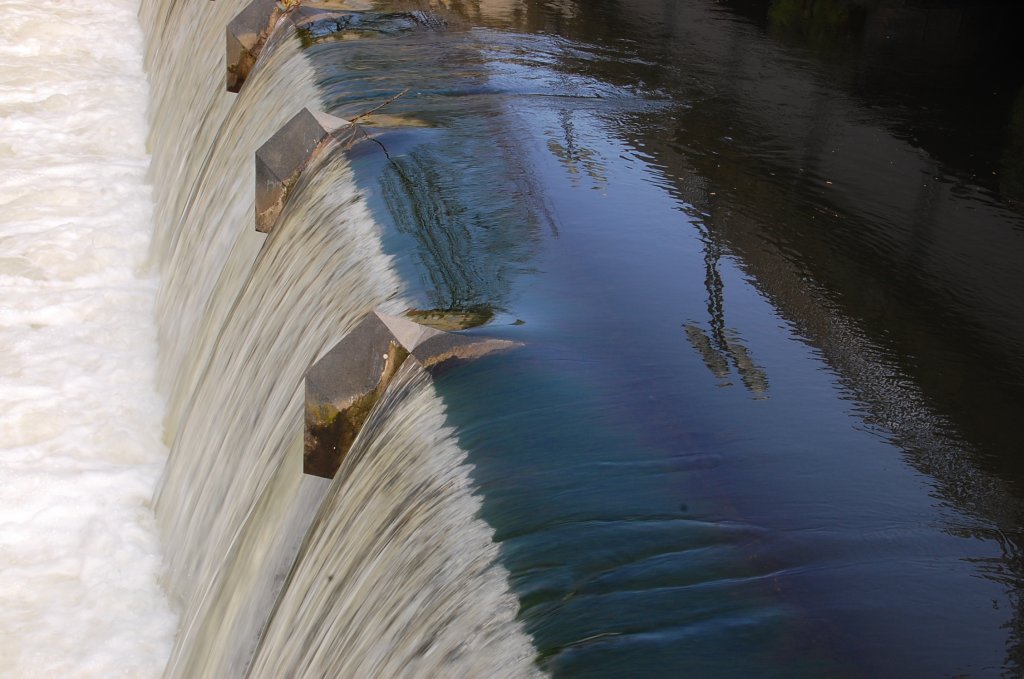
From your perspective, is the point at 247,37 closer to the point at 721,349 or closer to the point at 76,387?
the point at 76,387

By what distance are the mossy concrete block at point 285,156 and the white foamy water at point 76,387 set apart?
1.42 metres

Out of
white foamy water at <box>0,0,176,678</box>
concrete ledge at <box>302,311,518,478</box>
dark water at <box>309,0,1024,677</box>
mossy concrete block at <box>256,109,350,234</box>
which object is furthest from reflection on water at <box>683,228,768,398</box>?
white foamy water at <box>0,0,176,678</box>

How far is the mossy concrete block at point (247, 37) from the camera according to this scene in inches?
275

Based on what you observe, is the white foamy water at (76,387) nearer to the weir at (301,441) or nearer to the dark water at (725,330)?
the weir at (301,441)

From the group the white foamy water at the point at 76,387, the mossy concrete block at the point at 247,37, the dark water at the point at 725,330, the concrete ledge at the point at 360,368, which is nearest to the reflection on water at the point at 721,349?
the dark water at the point at 725,330

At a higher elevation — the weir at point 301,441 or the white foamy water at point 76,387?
the weir at point 301,441

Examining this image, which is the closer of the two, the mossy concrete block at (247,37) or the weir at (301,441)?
the weir at (301,441)

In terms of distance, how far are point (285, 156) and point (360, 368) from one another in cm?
197

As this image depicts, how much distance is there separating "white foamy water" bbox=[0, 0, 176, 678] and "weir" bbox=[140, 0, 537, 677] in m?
0.19

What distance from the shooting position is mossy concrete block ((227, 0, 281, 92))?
6.99m

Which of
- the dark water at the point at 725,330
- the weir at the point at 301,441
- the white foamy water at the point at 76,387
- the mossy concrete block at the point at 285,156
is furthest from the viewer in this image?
the mossy concrete block at the point at 285,156

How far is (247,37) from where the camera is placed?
699cm

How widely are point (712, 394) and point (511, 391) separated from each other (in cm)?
54

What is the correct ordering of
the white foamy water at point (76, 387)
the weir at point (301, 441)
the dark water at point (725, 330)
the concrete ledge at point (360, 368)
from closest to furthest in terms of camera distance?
the dark water at point (725, 330)
the weir at point (301, 441)
the concrete ledge at point (360, 368)
the white foamy water at point (76, 387)
